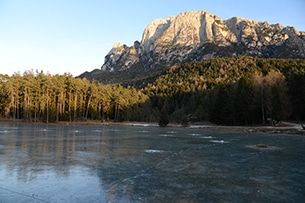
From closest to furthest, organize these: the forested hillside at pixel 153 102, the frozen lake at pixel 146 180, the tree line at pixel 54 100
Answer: the frozen lake at pixel 146 180, the forested hillside at pixel 153 102, the tree line at pixel 54 100

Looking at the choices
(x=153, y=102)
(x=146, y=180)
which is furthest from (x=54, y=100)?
(x=146, y=180)

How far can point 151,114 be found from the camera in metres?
99.1

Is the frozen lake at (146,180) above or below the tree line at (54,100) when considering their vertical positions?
below

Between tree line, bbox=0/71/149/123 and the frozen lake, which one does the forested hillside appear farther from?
the frozen lake

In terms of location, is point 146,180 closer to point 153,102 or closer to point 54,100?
point 54,100

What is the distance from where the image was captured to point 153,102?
129m

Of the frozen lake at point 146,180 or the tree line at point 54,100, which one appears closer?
the frozen lake at point 146,180

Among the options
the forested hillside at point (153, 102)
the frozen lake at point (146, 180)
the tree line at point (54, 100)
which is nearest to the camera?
the frozen lake at point (146, 180)

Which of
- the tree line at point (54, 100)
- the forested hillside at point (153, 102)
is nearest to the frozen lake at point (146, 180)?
the forested hillside at point (153, 102)

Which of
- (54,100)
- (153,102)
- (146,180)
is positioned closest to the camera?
(146,180)

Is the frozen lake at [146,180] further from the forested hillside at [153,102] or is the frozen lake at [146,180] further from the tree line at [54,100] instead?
the tree line at [54,100]

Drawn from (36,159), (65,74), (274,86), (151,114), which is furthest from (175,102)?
(36,159)

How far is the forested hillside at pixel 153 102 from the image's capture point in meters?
67.0

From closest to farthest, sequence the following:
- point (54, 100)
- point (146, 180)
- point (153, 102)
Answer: point (146, 180)
point (54, 100)
point (153, 102)
